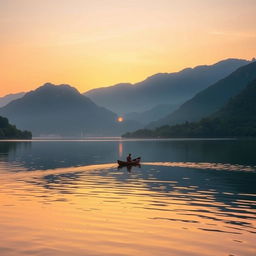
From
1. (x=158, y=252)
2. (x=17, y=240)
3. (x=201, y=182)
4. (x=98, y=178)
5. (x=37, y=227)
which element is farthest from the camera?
(x=98, y=178)

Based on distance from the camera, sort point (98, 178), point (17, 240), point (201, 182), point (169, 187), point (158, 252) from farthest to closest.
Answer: point (98, 178) < point (201, 182) < point (169, 187) < point (17, 240) < point (158, 252)

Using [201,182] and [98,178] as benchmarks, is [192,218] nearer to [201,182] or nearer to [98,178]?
[201,182]

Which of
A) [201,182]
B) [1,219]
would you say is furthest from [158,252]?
[201,182]

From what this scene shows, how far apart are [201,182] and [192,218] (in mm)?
31753

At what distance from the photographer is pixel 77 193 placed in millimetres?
56188

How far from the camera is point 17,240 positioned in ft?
101

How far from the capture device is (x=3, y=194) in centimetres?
5400

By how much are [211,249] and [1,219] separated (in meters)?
19.4

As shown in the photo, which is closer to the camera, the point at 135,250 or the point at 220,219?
the point at 135,250

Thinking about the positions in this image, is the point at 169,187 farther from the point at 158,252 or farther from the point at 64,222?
the point at 158,252

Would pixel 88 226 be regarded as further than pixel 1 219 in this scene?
No

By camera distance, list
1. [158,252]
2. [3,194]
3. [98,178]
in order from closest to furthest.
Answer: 1. [158,252]
2. [3,194]
3. [98,178]

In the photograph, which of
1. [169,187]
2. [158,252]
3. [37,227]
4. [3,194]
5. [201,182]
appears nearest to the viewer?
[158,252]

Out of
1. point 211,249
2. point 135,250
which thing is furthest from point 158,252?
point 211,249
